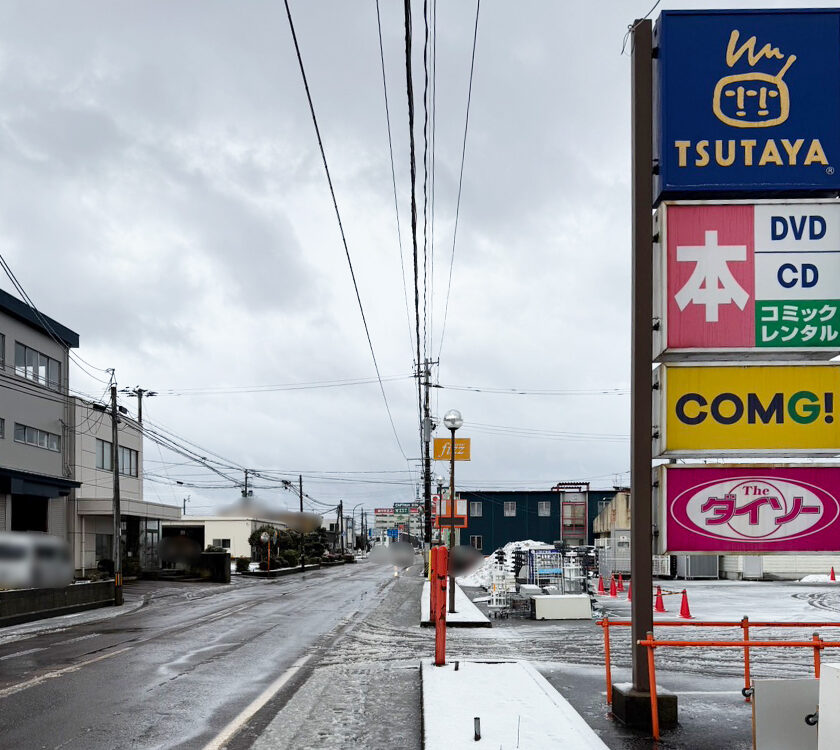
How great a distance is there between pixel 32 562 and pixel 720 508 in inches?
938

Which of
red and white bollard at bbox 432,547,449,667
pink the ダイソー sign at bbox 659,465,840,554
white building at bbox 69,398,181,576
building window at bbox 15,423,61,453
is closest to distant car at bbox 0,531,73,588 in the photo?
building window at bbox 15,423,61,453

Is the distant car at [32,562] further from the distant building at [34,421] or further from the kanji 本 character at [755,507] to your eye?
the kanji 本 character at [755,507]

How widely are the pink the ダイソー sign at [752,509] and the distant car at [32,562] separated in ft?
70.6

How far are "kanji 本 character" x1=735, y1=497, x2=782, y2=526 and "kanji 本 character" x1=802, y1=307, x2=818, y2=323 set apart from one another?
1.74m

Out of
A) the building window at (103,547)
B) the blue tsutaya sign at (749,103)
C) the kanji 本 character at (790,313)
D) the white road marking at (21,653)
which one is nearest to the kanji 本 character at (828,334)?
the kanji 本 character at (790,313)

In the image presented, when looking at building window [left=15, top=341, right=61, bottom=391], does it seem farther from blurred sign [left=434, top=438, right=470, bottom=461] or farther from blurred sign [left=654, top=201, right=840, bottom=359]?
blurred sign [left=654, top=201, right=840, bottom=359]

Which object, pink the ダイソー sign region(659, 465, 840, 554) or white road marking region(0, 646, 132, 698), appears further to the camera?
white road marking region(0, 646, 132, 698)

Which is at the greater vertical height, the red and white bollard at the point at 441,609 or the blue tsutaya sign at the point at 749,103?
the blue tsutaya sign at the point at 749,103

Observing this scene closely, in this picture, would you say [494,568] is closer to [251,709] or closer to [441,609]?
[441,609]

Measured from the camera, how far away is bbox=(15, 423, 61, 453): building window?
39.2m

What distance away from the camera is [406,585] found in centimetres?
4316

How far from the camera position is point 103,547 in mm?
46656

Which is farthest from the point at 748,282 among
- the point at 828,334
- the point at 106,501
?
the point at 106,501

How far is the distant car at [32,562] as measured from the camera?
85.0 feet
